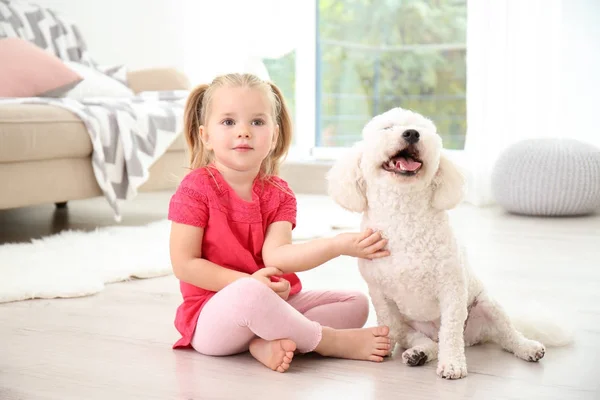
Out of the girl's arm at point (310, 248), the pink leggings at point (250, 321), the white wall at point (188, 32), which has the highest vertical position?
the white wall at point (188, 32)

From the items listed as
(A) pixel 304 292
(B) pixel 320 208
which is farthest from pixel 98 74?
(A) pixel 304 292

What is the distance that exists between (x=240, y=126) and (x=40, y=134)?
1383 mm

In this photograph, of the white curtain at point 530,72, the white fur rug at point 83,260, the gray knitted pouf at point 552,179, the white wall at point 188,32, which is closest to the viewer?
the white fur rug at point 83,260

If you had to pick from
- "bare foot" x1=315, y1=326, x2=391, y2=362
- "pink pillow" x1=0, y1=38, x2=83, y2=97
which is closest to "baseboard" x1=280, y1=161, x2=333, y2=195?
"pink pillow" x1=0, y1=38, x2=83, y2=97

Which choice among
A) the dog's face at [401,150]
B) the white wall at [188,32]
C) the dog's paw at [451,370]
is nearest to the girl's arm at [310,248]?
the dog's face at [401,150]

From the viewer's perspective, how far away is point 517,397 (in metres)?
1.27

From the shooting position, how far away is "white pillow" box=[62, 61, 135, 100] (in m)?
3.49

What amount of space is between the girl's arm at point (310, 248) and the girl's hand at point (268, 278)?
0.05m

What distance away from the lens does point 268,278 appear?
1.49 metres

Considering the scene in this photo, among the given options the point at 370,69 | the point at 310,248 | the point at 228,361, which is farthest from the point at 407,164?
the point at 370,69

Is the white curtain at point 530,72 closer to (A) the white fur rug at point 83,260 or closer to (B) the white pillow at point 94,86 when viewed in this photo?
(A) the white fur rug at point 83,260

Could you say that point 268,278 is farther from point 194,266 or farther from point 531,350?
point 531,350

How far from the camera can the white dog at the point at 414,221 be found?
1.34 meters

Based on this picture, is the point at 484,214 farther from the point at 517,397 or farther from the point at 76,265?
the point at 517,397
